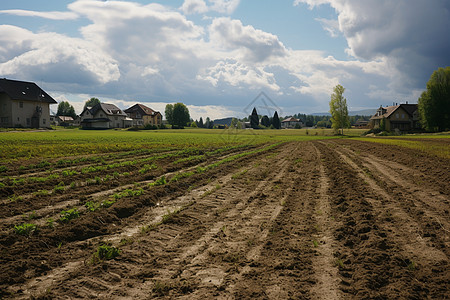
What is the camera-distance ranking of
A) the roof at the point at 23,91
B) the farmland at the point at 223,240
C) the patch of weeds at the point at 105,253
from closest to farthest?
the farmland at the point at 223,240 < the patch of weeds at the point at 105,253 < the roof at the point at 23,91

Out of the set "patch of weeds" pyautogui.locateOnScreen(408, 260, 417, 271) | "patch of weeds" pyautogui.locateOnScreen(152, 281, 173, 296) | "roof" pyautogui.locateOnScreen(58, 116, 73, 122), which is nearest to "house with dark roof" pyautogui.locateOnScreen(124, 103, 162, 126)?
"roof" pyautogui.locateOnScreen(58, 116, 73, 122)

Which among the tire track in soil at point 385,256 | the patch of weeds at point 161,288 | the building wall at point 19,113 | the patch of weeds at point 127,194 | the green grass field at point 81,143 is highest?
the building wall at point 19,113

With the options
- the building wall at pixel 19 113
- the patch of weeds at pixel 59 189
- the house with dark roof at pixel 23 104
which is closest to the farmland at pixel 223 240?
the patch of weeds at pixel 59 189

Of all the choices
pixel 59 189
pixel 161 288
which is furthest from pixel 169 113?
pixel 161 288

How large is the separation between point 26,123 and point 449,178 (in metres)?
86.4

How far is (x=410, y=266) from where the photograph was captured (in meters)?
4.88

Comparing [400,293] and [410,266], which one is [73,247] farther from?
[410,266]

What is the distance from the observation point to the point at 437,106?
7644 centimetres

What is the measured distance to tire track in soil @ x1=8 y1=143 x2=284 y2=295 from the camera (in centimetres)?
443

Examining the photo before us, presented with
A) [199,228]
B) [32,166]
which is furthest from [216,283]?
[32,166]

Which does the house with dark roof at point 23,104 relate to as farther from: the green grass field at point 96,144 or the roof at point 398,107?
the roof at point 398,107

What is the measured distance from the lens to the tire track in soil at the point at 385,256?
168 inches

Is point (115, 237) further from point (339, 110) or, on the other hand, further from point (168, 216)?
point (339, 110)

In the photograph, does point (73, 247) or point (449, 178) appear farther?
point (449, 178)
